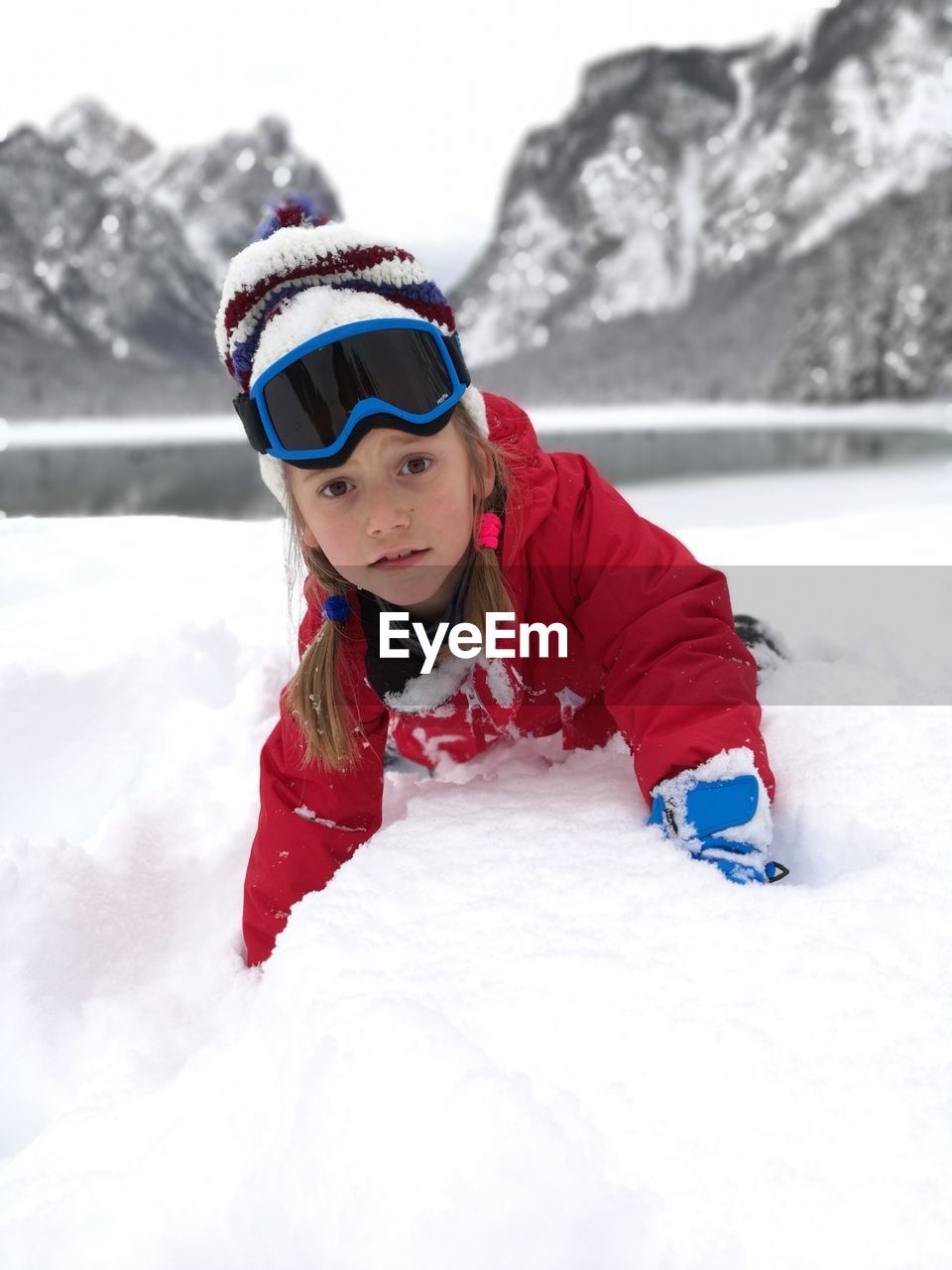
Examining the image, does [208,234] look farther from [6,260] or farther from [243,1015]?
[243,1015]

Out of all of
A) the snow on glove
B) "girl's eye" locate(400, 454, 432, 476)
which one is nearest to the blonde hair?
"girl's eye" locate(400, 454, 432, 476)

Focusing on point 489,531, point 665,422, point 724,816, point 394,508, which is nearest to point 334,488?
point 394,508

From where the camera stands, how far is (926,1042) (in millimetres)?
643

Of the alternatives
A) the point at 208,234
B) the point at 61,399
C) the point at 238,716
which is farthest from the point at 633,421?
the point at 208,234

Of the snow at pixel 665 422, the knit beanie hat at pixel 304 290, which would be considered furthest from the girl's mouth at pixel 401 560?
the snow at pixel 665 422

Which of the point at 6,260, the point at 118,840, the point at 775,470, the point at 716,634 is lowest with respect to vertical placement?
the point at 775,470

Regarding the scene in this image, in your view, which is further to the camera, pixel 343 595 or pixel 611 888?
pixel 343 595

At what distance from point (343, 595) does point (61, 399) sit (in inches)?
2178

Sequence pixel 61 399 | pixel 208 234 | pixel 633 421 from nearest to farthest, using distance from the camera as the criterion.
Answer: pixel 633 421, pixel 61 399, pixel 208 234

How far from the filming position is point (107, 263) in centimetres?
6725

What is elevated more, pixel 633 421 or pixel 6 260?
pixel 6 260

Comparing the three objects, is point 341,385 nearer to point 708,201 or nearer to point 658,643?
point 658,643

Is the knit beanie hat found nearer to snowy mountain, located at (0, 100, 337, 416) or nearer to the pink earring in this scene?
the pink earring

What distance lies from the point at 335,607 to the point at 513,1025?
819 mm
